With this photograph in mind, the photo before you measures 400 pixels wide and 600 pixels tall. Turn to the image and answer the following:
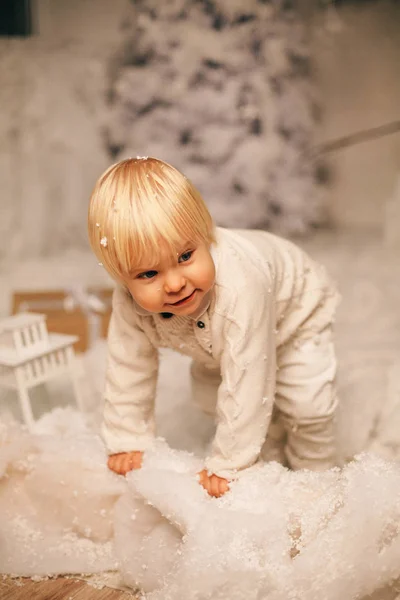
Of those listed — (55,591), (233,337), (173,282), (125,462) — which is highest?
(173,282)

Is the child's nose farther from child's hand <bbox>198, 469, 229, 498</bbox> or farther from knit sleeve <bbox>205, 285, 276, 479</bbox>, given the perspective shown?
child's hand <bbox>198, 469, 229, 498</bbox>

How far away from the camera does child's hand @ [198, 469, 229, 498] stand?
2.98 ft

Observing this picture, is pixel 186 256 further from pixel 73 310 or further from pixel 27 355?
pixel 73 310

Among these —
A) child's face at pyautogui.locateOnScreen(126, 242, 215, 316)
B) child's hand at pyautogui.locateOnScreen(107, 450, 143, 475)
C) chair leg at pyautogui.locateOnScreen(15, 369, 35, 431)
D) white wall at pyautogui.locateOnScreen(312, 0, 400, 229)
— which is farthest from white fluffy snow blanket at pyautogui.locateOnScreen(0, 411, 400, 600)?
white wall at pyautogui.locateOnScreen(312, 0, 400, 229)

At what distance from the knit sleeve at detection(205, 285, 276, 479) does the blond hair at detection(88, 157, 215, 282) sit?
14cm

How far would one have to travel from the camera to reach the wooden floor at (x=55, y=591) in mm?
903

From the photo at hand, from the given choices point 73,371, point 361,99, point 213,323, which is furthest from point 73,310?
point 361,99

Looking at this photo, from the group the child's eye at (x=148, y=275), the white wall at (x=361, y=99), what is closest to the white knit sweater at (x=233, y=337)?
the child's eye at (x=148, y=275)

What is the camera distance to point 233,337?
92 cm

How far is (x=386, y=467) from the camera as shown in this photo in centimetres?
86

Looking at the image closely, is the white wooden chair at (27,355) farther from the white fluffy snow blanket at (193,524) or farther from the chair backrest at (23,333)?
the white fluffy snow blanket at (193,524)

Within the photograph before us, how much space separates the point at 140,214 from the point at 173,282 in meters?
0.10

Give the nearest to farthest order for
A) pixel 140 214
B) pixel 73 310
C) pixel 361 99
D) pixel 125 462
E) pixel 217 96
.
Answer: pixel 140 214, pixel 125 462, pixel 73 310, pixel 217 96, pixel 361 99

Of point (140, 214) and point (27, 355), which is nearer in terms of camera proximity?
point (140, 214)
